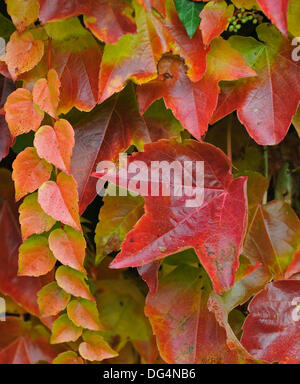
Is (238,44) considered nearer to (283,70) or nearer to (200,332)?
(283,70)

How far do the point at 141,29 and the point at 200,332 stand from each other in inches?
17.7

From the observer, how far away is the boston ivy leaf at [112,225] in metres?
0.66

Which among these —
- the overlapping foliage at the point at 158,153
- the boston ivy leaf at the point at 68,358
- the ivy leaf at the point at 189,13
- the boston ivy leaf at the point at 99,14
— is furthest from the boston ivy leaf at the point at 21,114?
the boston ivy leaf at the point at 68,358

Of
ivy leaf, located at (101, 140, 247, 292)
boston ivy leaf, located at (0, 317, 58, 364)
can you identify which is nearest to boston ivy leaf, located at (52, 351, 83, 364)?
boston ivy leaf, located at (0, 317, 58, 364)

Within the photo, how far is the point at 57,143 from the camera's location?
57 centimetres

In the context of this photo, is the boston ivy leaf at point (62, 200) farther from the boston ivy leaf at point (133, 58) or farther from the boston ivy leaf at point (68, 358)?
the boston ivy leaf at point (68, 358)

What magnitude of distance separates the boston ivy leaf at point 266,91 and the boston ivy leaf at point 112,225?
19 centimetres

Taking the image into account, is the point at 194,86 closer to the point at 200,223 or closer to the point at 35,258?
the point at 200,223

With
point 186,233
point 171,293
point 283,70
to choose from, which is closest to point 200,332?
point 171,293

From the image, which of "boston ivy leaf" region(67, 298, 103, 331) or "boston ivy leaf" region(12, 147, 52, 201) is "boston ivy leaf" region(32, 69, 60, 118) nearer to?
"boston ivy leaf" region(12, 147, 52, 201)

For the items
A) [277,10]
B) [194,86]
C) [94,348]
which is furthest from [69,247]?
[277,10]

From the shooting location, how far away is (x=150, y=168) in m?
0.59

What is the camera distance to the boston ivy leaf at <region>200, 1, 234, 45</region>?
56 cm

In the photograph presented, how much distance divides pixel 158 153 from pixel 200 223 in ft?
0.37
